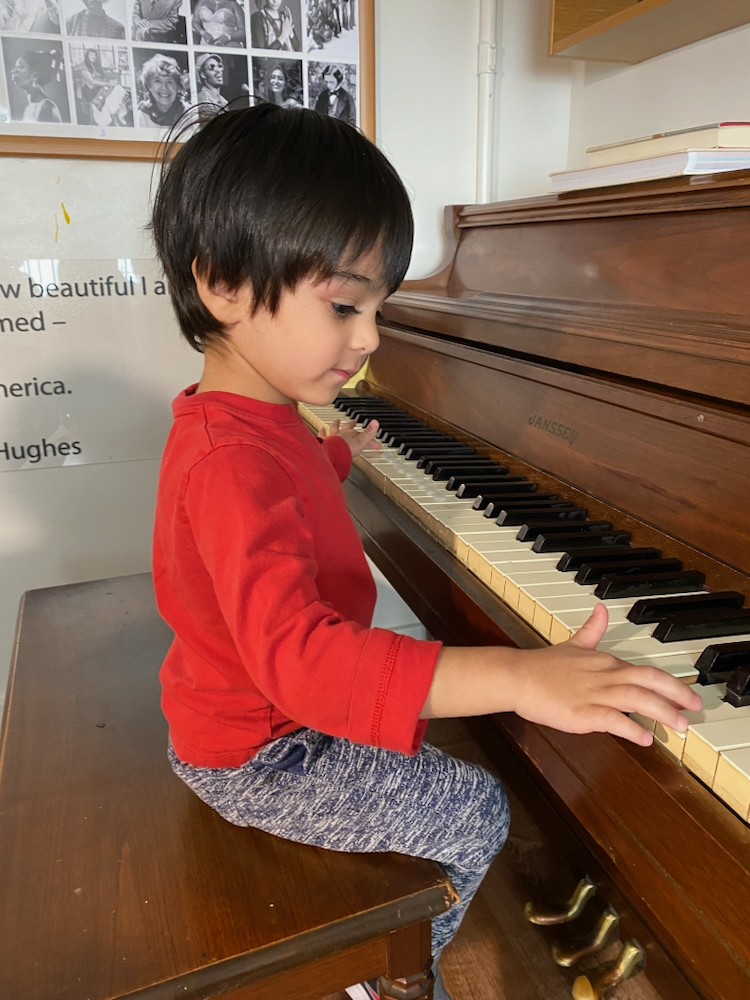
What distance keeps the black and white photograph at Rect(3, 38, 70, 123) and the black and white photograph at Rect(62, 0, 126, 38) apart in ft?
0.18

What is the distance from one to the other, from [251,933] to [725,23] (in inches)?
64.5

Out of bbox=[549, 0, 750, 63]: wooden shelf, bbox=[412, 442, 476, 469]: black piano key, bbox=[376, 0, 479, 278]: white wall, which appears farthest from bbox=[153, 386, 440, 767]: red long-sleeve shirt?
bbox=[376, 0, 479, 278]: white wall

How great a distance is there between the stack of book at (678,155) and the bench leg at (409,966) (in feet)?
3.26

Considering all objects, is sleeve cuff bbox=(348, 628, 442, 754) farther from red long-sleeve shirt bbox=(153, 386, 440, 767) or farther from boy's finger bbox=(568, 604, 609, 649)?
boy's finger bbox=(568, 604, 609, 649)

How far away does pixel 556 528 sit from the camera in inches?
35.9

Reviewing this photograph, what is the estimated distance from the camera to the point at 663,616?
689mm

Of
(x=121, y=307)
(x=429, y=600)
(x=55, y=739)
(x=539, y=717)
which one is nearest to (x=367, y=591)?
(x=429, y=600)

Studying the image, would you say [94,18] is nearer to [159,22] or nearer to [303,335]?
[159,22]

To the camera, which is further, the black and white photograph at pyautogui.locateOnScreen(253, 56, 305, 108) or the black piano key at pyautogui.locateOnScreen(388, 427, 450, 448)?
the black and white photograph at pyautogui.locateOnScreen(253, 56, 305, 108)

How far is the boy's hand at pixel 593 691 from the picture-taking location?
542mm

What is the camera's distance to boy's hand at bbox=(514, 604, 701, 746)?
542 millimetres

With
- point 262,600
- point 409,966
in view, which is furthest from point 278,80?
point 409,966

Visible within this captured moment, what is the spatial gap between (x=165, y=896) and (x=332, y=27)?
1.84 m

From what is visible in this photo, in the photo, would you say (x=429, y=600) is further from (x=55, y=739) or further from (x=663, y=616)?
(x=55, y=739)
